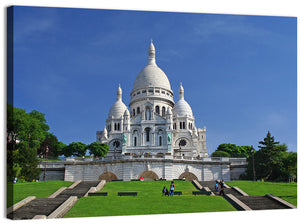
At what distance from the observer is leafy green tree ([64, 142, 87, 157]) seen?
185 feet

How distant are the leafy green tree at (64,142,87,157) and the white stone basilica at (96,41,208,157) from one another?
5.42 metres

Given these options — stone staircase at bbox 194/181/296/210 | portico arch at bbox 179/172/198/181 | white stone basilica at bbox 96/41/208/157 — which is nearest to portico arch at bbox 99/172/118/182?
portico arch at bbox 179/172/198/181

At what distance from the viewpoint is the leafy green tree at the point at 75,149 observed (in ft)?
185

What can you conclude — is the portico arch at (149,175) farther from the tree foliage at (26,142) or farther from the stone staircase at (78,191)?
the tree foliage at (26,142)

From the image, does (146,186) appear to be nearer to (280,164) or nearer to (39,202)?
(39,202)

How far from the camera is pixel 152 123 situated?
210 ft

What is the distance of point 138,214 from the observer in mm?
16891

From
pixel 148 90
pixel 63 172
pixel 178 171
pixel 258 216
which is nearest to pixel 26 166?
pixel 63 172

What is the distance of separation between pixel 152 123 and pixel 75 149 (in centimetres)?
1442

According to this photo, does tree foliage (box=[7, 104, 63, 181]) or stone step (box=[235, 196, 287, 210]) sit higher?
tree foliage (box=[7, 104, 63, 181])

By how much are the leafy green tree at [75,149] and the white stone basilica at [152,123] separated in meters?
5.42

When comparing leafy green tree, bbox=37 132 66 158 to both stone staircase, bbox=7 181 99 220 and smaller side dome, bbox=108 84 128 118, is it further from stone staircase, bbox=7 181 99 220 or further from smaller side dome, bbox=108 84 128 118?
stone staircase, bbox=7 181 99 220

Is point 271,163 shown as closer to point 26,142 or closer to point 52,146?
point 26,142

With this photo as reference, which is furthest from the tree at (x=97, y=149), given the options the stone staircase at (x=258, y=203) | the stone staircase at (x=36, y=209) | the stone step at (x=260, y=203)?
the stone step at (x=260, y=203)
